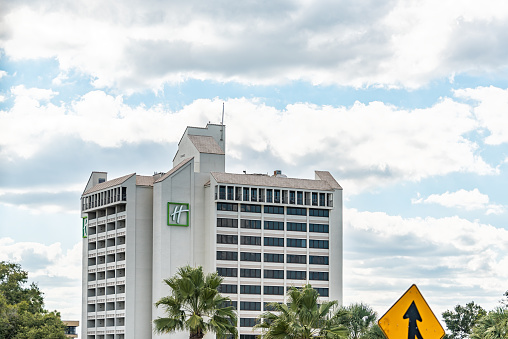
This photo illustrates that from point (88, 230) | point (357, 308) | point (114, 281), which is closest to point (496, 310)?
point (357, 308)

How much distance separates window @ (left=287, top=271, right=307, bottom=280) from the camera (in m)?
140

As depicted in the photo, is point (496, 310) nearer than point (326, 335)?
No

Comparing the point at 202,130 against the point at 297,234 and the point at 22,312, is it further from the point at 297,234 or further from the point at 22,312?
the point at 22,312

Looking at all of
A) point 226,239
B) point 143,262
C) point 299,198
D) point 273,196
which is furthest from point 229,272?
point 299,198

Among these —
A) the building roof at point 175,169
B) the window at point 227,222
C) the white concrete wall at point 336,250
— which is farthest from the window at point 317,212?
the building roof at point 175,169

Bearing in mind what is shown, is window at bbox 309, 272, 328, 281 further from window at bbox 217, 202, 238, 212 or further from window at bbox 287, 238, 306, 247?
window at bbox 217, 202, 238, 212

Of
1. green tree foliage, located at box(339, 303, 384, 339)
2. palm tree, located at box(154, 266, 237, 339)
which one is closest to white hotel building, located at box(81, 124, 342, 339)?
green tree foliage, located at box(339, 303, 384, 339)

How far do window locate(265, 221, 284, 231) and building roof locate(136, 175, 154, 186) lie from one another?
20.2m

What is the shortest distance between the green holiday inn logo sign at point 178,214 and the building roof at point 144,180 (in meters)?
7.94

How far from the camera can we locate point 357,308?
9475 cm

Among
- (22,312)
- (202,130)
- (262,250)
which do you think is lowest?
(22,312)

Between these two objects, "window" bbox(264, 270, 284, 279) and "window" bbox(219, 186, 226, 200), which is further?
"window" bbox(264, 270, 284, 279)

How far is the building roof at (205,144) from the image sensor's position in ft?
467

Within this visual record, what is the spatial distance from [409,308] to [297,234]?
5088 inches
